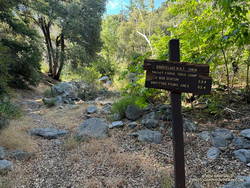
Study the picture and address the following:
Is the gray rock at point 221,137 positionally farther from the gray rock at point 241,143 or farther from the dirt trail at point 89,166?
the dirt trail at point 89,166

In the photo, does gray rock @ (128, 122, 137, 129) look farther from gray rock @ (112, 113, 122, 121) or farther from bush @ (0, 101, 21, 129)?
bush @ (0, 101, 21, 129)

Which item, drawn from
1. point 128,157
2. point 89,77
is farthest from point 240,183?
point 89,77

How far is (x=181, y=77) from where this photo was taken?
1.71 meters

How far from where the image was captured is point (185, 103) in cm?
460

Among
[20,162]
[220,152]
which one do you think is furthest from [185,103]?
[20,162]

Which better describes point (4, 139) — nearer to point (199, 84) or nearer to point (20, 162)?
point (20, 162)

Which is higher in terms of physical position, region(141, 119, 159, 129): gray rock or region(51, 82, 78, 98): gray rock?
region(51, 82, 78, 98): gray rock

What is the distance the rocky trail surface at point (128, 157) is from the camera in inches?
88.3

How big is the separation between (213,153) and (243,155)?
400 mm

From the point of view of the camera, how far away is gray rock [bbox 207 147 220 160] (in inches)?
105

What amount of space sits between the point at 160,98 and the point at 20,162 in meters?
3.54

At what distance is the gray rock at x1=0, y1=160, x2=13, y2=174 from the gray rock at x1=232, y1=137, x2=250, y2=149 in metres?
3.56

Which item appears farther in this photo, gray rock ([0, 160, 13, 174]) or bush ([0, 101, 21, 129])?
bush ([0, 101, 21, 129])

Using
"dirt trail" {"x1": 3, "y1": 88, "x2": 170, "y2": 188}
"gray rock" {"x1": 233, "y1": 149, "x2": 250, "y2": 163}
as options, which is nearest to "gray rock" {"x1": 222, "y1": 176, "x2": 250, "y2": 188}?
"gray rock" {"x1": 233, "y1": 149, "x2": 250, "y2": 163}
